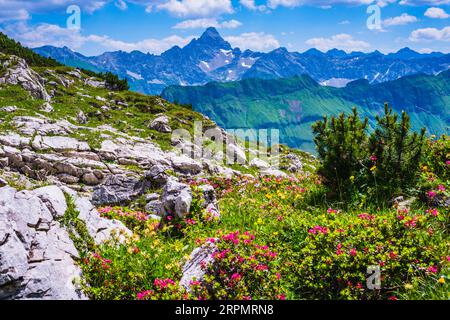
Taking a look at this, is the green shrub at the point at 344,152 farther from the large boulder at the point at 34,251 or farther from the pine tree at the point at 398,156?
the large boulder at the point at 34,251

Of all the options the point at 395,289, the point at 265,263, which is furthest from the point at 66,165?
the point at 395,289

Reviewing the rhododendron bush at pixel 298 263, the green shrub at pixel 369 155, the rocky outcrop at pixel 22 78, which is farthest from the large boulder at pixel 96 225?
the rocky outcrop at pixel 22 78

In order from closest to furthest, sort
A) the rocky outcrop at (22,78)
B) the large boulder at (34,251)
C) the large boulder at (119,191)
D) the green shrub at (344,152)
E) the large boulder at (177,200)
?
the large boulder at (34,251) → the large boulder at (177,200) → the green shrub at (344,152) → the large boulder at (119,191) → the rocky outcrop at (22,78)

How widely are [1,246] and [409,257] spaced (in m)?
6.28

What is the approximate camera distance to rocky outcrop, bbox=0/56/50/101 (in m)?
38.1

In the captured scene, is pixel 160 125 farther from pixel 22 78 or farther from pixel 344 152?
pixel 344 152

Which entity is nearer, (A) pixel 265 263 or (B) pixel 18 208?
(A) pixel 265 263

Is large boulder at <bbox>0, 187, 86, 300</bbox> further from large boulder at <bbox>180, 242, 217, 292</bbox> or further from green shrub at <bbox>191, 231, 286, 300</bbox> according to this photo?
green shrub at <bbox>191, 231, 286, 300</bbox>

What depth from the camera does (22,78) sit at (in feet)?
128

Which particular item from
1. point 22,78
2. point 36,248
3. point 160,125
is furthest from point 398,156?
point 22,78

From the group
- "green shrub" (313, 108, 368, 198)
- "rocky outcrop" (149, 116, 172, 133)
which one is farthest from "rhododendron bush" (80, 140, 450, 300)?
"rocky outcrop" (149, 116, 172, 133)

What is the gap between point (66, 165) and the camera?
2298 centimetres

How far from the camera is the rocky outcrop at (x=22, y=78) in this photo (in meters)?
38.1

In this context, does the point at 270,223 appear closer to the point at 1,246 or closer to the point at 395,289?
the point at 395,289
